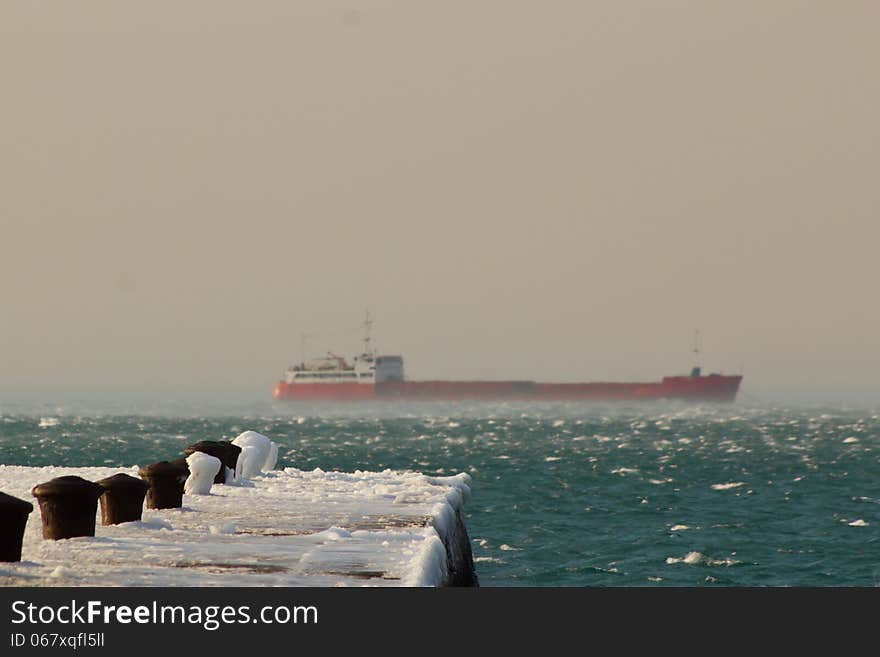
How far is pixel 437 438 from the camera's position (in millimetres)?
84500

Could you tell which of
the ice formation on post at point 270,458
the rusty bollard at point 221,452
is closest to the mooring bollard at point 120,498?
the rusty bollard at point 221,452

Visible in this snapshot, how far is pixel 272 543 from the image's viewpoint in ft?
53.3

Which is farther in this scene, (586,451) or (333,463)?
(586,451)

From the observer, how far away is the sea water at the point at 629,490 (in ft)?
84.8

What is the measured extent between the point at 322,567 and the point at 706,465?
44226mm

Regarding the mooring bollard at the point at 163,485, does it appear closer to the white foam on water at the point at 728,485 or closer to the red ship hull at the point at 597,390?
the white foam on water at the point at 728,485

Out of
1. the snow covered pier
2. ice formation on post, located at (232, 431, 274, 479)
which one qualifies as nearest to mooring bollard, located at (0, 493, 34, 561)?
the snow covered pier

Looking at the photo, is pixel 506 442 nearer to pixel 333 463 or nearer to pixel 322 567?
pixel 333 463

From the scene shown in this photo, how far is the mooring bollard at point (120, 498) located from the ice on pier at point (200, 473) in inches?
143

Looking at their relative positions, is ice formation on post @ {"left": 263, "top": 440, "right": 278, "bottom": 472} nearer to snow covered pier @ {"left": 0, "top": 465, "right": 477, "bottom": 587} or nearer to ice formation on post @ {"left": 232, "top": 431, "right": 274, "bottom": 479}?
ice formation on post @ {"left": 232, "top": 431, "right": 274, "bottom": 479}
